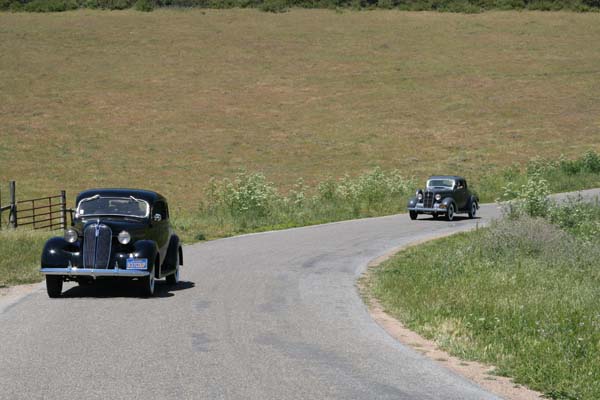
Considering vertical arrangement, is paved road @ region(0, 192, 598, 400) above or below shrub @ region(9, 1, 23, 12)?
below

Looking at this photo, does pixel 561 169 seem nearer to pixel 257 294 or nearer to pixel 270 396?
pixel 257 294

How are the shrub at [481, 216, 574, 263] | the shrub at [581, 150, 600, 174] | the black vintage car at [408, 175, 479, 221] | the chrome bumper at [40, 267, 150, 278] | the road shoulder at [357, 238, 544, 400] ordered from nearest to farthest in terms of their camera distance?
the road shoulder at [357, 238, 544, 400] → the chrome bumper at [40, 267, 150, 278] → the shrub at [481, 216, 574, 263] → the black vintage car at [408, 175, 479, 221] → the shrub at [581, 150, 600, 174]

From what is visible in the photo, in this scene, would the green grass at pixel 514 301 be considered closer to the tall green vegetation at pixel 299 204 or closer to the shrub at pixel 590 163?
the tall green vegetation at pixel 299 204

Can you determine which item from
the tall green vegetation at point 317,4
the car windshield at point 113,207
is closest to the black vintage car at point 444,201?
the car windshield at point 113,207

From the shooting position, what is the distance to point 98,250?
44.1 ft

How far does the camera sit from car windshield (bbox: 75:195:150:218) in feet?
48.0

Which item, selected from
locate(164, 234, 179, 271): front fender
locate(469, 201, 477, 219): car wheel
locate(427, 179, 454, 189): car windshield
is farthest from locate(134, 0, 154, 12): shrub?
locate(164, 234, 179, 271): front fender

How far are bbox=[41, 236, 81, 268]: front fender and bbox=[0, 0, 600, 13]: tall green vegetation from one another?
3271 inches

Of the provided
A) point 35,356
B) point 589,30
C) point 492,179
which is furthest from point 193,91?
point 35,356

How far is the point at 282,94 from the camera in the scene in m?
68.2

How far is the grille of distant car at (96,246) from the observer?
526 inches

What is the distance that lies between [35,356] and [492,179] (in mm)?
36154

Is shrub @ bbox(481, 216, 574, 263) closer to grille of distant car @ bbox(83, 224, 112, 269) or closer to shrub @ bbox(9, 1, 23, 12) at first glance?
grille of distant car @ bbox(83, 224, 112, 269)

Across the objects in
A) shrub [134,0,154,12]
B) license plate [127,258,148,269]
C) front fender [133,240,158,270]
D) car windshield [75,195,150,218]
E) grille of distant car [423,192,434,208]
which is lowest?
grille of distant car [423,192,434,208]
